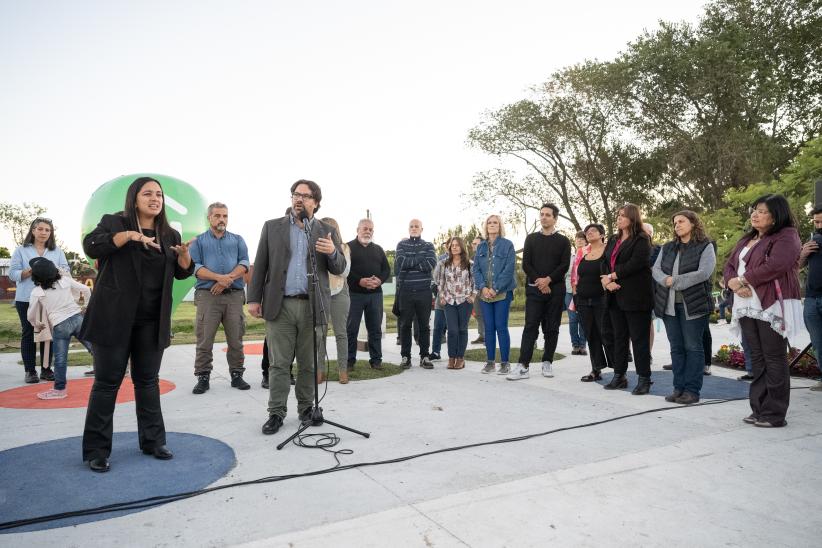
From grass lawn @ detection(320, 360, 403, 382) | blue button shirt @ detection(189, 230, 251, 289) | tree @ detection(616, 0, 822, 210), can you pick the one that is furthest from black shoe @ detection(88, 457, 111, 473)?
tree @ detection(616, 0, 822, 210)

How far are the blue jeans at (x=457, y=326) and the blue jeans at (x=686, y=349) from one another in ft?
8.69

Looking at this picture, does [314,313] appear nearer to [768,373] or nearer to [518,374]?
[518,374]

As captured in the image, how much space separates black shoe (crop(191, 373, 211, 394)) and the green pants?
179 cm

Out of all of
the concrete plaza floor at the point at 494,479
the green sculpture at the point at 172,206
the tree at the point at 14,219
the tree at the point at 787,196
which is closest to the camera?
the concrete plaza floor at the point at 494,479

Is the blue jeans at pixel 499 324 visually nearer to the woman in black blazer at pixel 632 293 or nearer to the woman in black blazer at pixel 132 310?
the woman in black blazer at pixel 632 293

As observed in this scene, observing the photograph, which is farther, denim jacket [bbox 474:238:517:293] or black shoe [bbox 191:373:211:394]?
denim jacket [bbox 474:238:517:293]

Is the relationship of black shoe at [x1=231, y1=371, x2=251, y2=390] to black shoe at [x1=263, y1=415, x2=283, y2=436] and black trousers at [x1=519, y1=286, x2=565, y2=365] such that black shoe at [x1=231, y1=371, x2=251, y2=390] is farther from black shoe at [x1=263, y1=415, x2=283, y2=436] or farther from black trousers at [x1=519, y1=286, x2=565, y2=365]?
black trousers at [x1=519, y1=286, x2=565, y2=365]

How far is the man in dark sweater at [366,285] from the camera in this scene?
6.96 meters

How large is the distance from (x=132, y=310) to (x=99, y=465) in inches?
38.5

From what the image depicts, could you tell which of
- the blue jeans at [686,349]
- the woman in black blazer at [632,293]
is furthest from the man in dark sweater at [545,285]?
the blue jeans at [686,349]

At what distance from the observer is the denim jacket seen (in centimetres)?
666

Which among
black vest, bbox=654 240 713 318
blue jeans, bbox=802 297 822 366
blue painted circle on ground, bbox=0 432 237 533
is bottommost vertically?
blue painted circle on ground, bbox=0 432 237 533

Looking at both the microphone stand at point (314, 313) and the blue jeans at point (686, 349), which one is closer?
the microphone stand at point (314, 313)

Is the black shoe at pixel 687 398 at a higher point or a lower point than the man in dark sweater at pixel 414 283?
lower
